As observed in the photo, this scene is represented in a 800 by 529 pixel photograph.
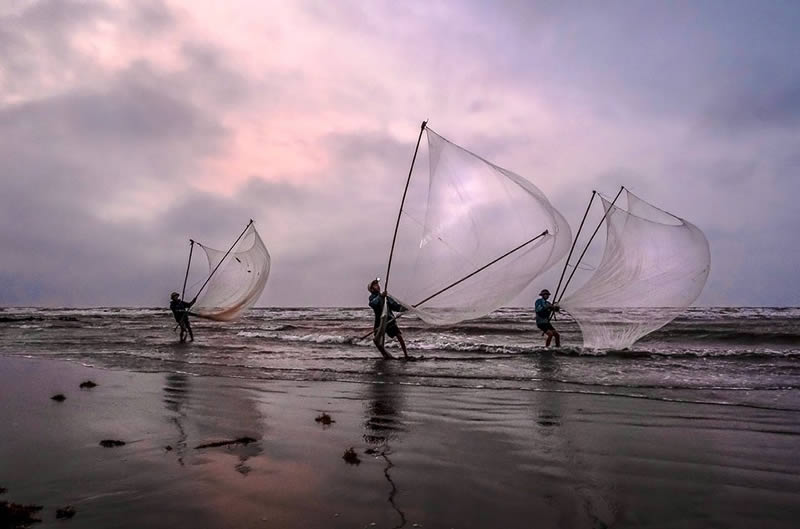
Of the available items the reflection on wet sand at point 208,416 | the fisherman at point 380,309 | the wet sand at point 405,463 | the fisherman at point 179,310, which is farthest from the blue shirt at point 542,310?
the fisherman at point 179,310

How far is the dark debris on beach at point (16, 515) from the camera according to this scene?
3902 mm

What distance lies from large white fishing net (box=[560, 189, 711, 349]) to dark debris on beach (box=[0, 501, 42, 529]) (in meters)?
13.8

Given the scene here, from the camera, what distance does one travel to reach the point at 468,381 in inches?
492

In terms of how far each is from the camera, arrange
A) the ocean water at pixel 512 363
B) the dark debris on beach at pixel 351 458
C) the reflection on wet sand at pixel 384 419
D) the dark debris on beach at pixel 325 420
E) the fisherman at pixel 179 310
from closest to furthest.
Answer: the reflection on wet sand at pixel 384 419 < the dark debris on beach at pixel 351 458 < the dark debris on beach at pixel 325 420 < the ocean water at pixel 512 363 < the fisherman at pixel 179 310

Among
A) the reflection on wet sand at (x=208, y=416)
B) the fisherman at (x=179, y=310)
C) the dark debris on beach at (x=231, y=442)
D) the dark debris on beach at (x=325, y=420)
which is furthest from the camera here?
the fisherman at (x=179, y=310)

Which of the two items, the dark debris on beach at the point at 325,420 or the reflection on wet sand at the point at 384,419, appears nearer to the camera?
the reflection on wet sand at the point at 384,419

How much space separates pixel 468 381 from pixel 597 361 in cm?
591

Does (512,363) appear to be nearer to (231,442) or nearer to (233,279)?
(231,442)

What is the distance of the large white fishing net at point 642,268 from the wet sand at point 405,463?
20.6ft

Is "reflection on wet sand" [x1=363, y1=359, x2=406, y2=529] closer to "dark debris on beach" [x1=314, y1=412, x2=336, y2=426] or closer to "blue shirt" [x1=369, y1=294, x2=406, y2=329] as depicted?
"dark debris on beach" [x1=314, y1=412, x2=336, y2=426]

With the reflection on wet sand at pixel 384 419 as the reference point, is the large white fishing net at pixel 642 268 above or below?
above

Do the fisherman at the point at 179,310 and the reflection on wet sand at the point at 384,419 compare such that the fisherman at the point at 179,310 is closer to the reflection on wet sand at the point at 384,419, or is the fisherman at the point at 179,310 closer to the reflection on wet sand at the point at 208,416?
the reflection on wet sand at the point at 208,416

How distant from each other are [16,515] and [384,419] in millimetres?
4621

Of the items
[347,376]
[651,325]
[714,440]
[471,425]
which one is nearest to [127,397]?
[347,376]
